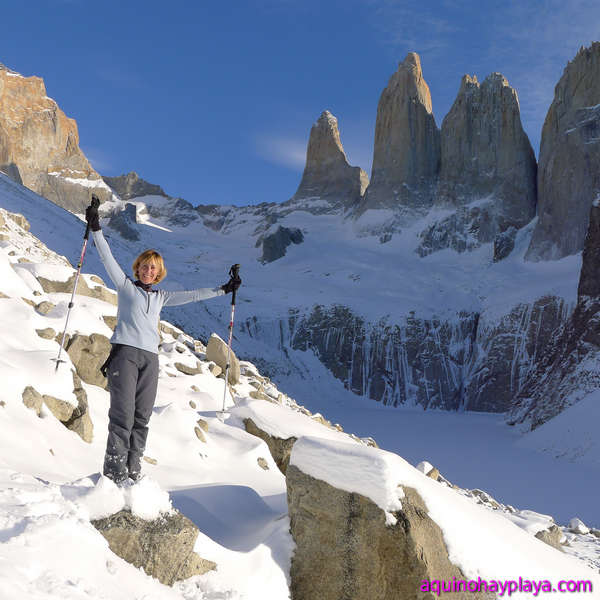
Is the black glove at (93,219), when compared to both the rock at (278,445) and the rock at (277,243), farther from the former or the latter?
the rock at (277,243)

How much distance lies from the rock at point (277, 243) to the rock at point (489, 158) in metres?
24.2

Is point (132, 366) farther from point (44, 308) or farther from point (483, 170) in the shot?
point (483, 170)

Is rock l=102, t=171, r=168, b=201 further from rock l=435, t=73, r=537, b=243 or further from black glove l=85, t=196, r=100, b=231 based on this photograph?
black glove l=85, t=196, r=100, b=231

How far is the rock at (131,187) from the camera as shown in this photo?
158m

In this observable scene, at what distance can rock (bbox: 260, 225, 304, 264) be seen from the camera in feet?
284

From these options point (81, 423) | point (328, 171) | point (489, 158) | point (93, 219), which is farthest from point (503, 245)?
point (93, 219)

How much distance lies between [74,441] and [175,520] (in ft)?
9.22

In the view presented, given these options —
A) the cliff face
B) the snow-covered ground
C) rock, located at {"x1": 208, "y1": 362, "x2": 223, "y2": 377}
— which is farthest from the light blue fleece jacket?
the cliff face

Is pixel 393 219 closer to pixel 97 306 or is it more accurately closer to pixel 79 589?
pixel 97 306

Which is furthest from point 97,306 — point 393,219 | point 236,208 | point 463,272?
point 236,208

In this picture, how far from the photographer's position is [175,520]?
4207 mm

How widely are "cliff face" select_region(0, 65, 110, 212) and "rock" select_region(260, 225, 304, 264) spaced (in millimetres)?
49383

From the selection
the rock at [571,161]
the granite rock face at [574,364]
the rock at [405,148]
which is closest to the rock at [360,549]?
the granite rock face at [574,364]

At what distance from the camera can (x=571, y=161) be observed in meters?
60.0
